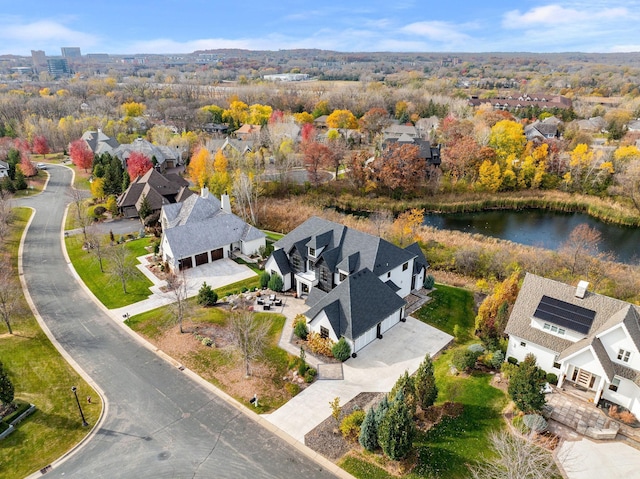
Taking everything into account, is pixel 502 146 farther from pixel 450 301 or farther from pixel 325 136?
pixel 450 301

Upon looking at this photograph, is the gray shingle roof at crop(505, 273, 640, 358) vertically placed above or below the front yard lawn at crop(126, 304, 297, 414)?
above

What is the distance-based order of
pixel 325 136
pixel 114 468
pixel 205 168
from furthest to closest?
pixel 325 136
pixel 205 168
pixel 114 468

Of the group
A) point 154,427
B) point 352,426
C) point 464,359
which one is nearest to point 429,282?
point 464,359

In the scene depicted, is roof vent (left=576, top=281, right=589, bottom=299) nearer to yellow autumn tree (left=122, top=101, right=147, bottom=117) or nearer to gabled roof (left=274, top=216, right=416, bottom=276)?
gabled roof (left=274, top=216, right=416, bottom=276)

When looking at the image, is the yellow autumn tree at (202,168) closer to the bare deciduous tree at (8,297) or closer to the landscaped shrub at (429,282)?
the bare deciduous tree at (8,297)

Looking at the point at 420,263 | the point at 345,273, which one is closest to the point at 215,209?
the point at 345,273

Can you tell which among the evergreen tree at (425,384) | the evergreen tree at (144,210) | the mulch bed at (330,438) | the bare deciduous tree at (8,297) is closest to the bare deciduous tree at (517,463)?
the evergreen tree at (425,384)

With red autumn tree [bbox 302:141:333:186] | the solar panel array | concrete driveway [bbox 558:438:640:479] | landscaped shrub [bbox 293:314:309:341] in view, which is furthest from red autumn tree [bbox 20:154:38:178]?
concrete driveway [bbox 558:438:640:479]
